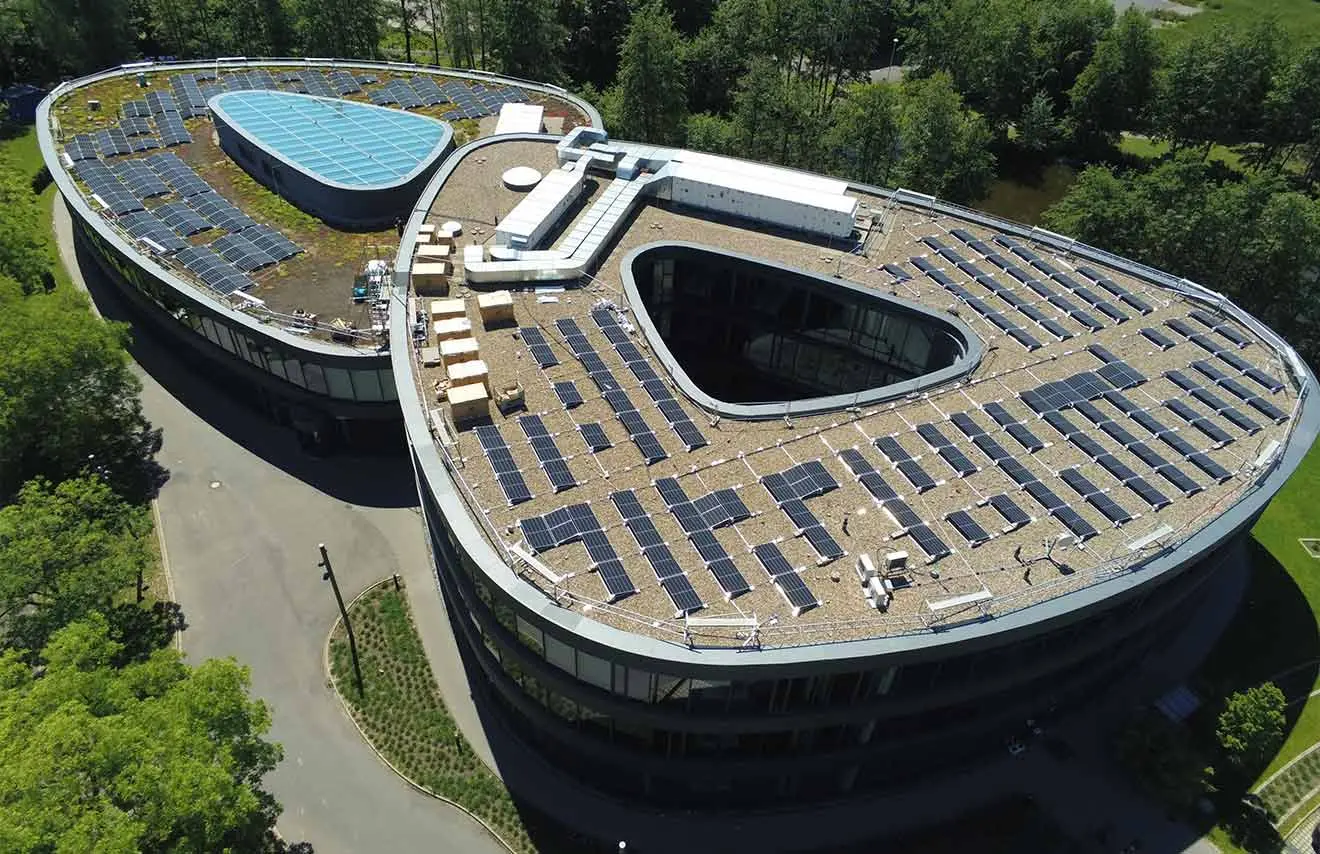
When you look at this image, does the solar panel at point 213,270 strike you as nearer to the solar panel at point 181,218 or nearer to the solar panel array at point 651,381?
the solar panel at point 181,218

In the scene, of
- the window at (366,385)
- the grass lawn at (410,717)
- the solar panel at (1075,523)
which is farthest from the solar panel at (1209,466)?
the window at (366,385)

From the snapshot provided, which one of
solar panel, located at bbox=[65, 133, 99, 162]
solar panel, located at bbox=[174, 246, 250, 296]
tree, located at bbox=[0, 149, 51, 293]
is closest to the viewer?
solar panel, located at bbox=[174, 246, 250, 296]

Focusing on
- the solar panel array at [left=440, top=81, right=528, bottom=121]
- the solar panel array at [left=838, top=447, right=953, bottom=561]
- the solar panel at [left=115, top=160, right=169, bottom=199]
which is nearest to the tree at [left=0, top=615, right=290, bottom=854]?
the solar panel array at [left=838, top=447, right=953, bottom=561]

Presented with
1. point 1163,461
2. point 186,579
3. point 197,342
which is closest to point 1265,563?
point 1163,461

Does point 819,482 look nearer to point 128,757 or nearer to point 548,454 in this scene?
point 548,454

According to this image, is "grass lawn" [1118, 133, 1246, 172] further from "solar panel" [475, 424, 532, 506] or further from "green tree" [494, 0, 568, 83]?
"solar panel" [475, 424, 532, 506]

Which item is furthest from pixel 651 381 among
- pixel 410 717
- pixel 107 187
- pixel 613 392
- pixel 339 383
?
pixel 107 187

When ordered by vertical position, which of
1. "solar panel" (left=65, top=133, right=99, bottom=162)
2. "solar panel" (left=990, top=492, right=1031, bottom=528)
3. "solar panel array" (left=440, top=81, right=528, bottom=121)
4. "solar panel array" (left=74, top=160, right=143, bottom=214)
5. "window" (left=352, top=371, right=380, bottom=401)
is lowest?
"window" (left=352, top=371, right=380, bottom=401)
